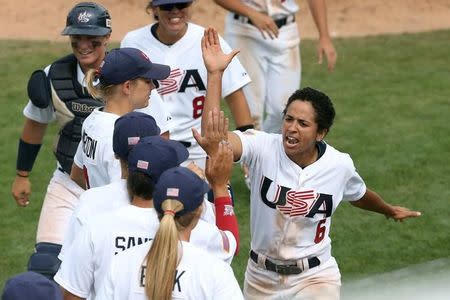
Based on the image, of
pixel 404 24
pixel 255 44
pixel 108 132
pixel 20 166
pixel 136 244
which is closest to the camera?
pixel 136 244

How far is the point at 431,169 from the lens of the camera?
11.2 meters

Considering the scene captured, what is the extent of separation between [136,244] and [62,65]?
2.54 meters

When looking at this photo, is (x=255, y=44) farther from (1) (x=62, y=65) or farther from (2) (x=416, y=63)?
(2) (x=416, y=63)

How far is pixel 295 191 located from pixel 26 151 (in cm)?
208

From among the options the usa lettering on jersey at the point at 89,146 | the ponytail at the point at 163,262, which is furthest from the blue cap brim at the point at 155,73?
the ponytail at the point at 163,262

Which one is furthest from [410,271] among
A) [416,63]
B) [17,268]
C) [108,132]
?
[416,63]

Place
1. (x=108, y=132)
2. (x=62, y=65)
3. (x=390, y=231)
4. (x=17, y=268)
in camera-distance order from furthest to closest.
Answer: (x=390, y=231), (x=17, y=268), (x=62, y=65), (x=108, y=132)

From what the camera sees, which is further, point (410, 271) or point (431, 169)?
point (431, 169)

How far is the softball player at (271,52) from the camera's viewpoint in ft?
35.1

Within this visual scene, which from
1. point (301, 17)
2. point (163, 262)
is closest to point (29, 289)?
point (163, 262)

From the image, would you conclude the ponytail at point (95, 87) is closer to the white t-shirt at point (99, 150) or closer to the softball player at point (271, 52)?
the white t-shirt at point (99, 150)

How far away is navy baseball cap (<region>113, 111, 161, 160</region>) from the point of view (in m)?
5.77

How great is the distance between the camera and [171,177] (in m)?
5.13

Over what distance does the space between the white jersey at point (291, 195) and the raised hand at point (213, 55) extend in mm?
439
